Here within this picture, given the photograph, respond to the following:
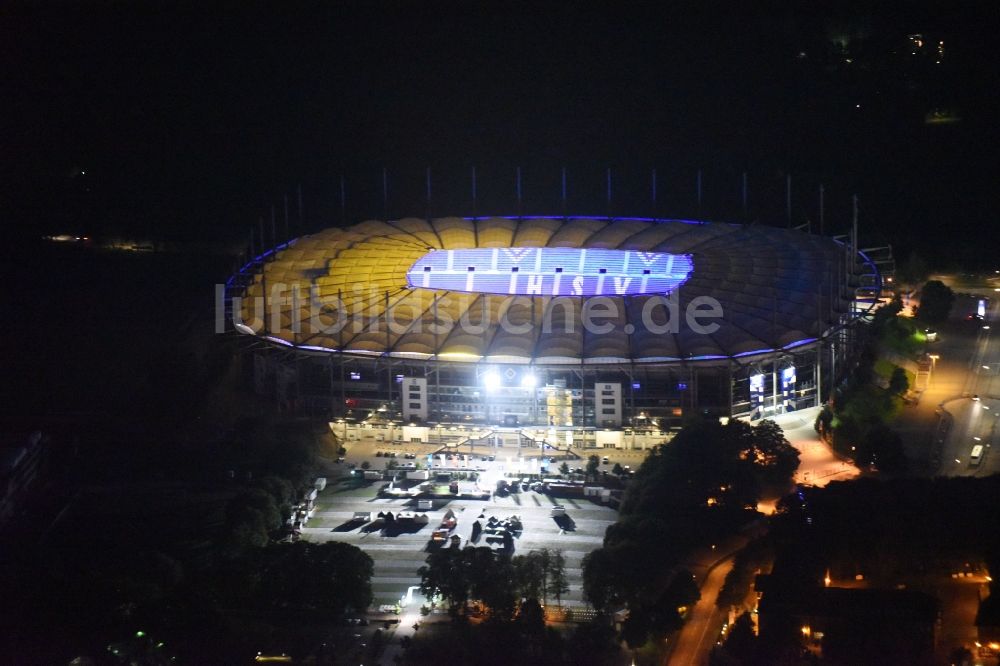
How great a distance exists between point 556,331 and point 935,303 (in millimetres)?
14865

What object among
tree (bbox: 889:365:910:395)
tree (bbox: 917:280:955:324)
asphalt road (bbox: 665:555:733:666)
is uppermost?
tree (bbox: 917:280:955:324)

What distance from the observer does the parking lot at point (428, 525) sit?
1092 inches

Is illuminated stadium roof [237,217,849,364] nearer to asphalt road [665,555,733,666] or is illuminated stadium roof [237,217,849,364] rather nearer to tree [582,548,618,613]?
tree [582,548,618,613]

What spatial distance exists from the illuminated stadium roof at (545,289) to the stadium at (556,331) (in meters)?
0.07

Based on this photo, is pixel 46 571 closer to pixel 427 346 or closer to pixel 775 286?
pixel 427 346

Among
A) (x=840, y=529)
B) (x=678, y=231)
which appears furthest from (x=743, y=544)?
(x=678, y=231)

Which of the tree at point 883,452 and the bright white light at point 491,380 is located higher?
the bright white light at point 491,380

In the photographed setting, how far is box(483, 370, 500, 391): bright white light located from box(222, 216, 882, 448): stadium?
67mm

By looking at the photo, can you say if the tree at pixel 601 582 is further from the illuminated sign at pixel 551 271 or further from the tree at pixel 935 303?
the tree at pixel 935 303

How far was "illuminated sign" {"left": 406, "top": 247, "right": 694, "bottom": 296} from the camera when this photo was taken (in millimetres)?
42094

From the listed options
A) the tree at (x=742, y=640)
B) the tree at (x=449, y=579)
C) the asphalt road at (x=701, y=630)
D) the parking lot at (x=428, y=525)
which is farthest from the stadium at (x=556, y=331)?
the tree at (x=742, y=640)

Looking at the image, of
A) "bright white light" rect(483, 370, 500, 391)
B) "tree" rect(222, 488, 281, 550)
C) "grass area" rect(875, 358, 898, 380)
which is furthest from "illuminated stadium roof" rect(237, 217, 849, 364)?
"tree" rect(222, 488, 281, 550)

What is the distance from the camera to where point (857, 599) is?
2250cm

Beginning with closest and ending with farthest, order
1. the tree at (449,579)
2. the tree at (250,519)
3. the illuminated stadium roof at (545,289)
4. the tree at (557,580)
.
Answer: the tree at (449,579) < the tree at (557,580) < the tree at (250,519) < the illuminated stadium roof at (545,289)
